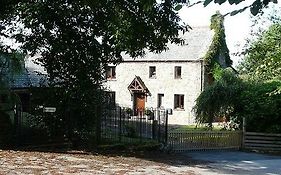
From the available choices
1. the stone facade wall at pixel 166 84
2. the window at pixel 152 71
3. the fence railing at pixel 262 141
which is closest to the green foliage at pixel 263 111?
the fence railing at pixel 262 141

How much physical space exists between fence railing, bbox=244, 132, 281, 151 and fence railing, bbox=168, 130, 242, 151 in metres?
0.44

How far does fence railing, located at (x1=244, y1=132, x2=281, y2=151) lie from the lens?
21.5 meters

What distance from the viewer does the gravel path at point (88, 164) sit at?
11.9 meters

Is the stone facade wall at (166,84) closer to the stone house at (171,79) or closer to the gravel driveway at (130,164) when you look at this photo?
the stone house at (171,79)

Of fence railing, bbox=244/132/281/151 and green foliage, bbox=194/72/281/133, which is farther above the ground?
green foliage, bbox=194/72/281/133

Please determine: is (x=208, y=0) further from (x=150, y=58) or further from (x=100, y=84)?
(x=150, y=58)

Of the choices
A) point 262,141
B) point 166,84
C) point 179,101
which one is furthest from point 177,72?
point 262,141

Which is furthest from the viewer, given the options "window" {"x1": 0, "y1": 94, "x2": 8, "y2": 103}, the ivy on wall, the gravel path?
the ivy on wall

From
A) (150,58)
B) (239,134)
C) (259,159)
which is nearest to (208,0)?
(259,159)

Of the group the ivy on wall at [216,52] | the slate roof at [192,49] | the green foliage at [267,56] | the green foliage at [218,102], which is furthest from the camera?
the slate roof at [192,49]

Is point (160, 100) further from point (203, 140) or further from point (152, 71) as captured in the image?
point (203, 140)

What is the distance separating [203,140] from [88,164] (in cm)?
817

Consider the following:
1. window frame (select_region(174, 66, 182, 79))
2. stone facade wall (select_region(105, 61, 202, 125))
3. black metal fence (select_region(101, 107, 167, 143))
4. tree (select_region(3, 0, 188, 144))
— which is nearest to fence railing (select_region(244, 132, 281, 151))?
black metal fence (select_region(101, 107, 167, 143))

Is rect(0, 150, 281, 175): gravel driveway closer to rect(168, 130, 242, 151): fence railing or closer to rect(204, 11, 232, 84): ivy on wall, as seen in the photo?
rect(168, 130, 242, 151): fence railing
